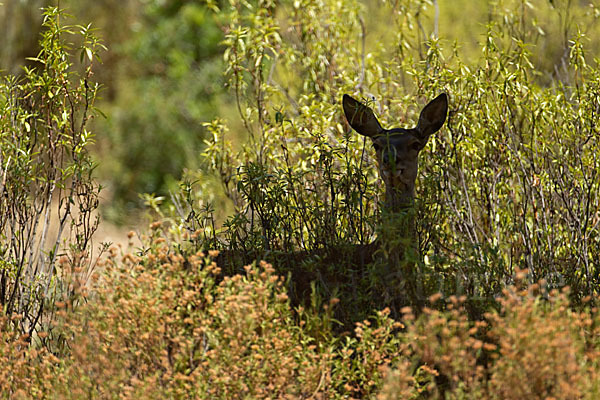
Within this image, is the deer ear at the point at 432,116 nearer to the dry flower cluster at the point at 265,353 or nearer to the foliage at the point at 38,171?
the dry flower cluster at the point at 265,353

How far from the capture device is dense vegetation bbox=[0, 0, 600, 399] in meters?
3.95

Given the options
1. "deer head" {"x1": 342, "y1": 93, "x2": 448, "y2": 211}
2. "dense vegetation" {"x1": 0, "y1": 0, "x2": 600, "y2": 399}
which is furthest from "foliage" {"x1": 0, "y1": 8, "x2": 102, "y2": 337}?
"deer head" {"x1": 342, "y1": 93, "x2": 448, "y2": 211}

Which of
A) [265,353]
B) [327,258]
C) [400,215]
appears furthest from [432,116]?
[265,353]

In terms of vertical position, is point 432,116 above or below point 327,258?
above

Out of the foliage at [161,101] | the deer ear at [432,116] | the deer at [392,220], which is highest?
the foliage at [161,101]

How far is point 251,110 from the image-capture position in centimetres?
714

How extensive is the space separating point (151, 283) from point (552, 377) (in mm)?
2164

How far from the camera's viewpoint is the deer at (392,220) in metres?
4.73

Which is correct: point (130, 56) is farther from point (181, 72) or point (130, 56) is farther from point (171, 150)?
point (171, 150)

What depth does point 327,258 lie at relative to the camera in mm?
5367

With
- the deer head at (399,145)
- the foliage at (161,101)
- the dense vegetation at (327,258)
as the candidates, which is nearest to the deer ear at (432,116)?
the deer head at (399,145)

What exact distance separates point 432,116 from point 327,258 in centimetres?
123

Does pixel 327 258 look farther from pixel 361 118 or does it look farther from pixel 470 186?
pixel 470 186

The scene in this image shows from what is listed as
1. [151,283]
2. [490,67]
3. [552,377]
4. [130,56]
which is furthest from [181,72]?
[552,377]
